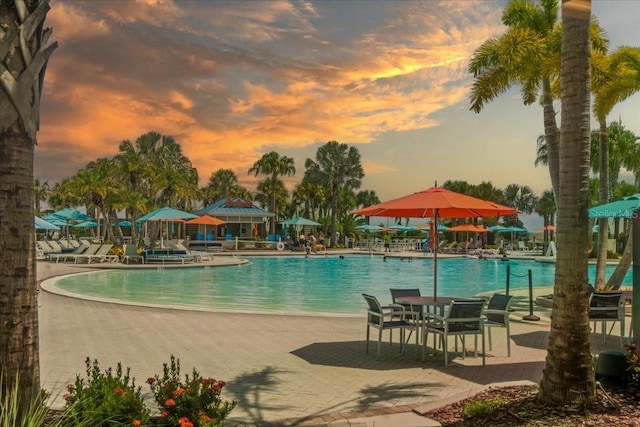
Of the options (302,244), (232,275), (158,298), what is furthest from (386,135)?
(302,244)

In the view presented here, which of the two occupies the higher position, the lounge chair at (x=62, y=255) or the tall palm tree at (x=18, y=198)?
the tall palm tree at (x=18, y=198)

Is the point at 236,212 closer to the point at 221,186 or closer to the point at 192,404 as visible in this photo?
the point at 221,186

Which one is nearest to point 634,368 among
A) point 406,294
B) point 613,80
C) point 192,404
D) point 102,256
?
point 406,294

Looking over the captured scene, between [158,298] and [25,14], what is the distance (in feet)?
41.2

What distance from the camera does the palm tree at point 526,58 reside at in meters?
12.3

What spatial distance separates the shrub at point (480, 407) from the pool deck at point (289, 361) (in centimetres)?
39

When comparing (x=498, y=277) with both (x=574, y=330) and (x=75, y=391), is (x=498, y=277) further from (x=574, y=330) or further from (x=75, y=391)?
(x=75, y=391)

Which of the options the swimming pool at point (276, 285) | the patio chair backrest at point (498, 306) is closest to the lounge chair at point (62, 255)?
the swimming pool at point (276, 285)

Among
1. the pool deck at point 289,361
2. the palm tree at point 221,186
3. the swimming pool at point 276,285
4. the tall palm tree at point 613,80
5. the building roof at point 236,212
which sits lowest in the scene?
the swimming pool at point 276,285

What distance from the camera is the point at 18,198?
136 inches

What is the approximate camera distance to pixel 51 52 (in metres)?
3.75

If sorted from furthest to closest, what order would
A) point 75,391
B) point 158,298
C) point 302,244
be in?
point 302,244 < point 158,298 < point 75,391

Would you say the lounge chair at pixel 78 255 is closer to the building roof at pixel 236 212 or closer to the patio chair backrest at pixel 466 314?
the building roof at pixel 236 212

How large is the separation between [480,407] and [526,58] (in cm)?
986
